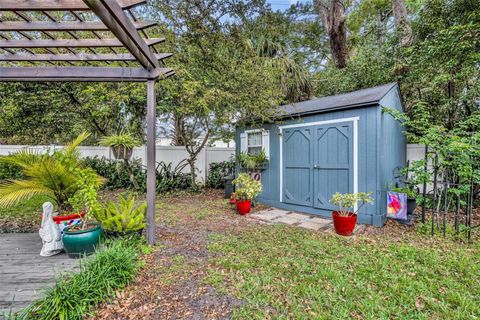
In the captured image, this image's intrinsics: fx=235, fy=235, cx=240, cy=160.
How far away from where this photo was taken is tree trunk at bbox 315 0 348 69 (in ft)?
25.4

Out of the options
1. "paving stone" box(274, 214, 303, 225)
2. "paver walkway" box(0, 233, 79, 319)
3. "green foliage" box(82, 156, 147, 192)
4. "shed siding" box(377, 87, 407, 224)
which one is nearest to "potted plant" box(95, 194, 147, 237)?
"paver walkway" box(0, 233, 79, 319)

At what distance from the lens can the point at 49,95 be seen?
6777 millimetres

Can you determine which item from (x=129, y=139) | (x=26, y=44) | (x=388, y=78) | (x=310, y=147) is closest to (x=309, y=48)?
(x=388, y=78)

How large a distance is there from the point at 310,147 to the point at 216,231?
2752 millimetres

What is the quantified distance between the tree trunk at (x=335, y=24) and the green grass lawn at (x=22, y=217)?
31.7 feet

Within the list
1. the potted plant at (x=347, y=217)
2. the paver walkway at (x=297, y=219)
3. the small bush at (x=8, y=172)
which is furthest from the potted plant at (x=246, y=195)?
the small bush at (x=8, y=172)

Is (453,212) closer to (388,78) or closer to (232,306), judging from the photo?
(388,78)

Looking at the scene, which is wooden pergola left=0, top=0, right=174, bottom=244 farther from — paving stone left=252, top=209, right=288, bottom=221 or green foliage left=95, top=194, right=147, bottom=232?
paving stone left=252, top=209, right=288, bottom=221

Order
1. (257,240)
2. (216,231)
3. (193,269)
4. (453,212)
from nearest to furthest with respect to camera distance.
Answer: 1. (193,269)
2. (257,240)
3. (216,231)
4. (453,212)

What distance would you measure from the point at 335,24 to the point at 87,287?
9.32m

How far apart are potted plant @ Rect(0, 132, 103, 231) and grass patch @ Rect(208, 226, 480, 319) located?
1971 mm

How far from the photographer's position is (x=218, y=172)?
8.66 meters

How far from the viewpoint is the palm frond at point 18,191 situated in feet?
10.0

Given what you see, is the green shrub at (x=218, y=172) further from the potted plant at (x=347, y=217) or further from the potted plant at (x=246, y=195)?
the potted plant at (x=347, y=217)
